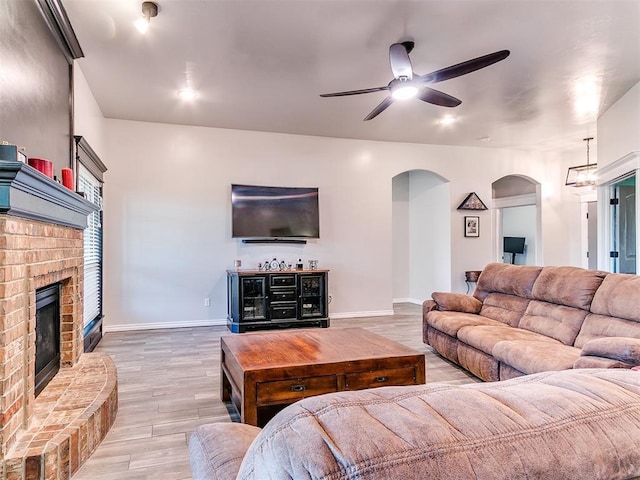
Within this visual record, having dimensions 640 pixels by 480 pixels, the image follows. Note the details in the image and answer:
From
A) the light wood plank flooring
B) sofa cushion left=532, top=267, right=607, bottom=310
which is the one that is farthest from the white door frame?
the light wood plank flooring

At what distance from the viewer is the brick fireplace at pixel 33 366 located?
1853 millimetres

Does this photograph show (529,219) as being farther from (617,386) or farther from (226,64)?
(617,386)

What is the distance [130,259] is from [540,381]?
580 centimetres

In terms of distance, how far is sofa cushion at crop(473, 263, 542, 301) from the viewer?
393 centimetres

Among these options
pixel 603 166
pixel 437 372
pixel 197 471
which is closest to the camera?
pixel 197 471

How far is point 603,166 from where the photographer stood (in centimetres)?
561

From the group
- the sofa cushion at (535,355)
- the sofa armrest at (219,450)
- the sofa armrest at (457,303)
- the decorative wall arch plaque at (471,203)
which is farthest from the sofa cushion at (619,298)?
the decorative wall arch plaque at (471,203)

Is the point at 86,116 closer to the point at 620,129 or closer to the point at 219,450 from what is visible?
the point at 219,450

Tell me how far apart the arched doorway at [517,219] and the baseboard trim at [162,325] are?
5550mm

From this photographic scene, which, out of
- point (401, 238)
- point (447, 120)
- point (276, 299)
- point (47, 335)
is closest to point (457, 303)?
point (276, 299)

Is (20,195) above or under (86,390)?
above

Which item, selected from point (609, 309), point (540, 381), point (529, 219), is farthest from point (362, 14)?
point (529, 219)

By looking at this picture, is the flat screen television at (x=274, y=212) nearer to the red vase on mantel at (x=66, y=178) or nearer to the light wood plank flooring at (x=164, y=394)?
the light wood plank flooring at (x=164, y=394)

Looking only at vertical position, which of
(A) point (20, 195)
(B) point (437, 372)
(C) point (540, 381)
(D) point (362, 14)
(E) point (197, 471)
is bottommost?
(B) point (437, 372)
